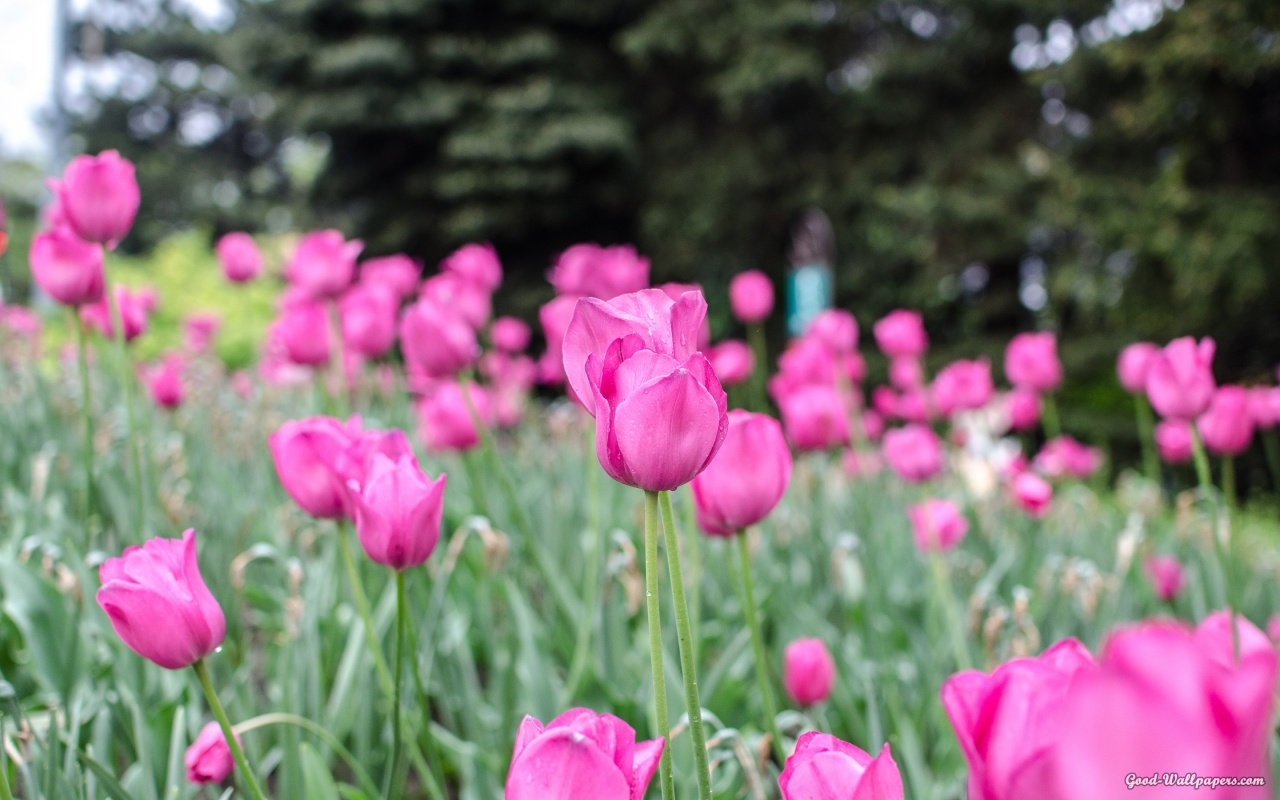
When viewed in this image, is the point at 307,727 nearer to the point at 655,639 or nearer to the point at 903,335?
the point at 655,639

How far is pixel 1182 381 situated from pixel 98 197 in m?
1.46

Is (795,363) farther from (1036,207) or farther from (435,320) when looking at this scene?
(1036,207)

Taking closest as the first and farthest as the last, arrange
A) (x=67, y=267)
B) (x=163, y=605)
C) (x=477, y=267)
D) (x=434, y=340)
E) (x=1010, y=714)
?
(x=1010, y=714) < (x=163, y=605) < (x=67, y=267) < (x=434, y=340) < (x=477, y=267)

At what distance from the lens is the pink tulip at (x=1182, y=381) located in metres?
1.16

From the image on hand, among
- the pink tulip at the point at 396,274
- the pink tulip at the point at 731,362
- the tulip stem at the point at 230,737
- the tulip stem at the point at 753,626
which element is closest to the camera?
the tulip stem at the point at 230,737

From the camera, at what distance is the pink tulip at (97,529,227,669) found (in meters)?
0.64

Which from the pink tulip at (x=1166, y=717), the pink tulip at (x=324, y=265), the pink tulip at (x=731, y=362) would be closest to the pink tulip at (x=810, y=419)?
the pink tulip at (x=731, y=362)

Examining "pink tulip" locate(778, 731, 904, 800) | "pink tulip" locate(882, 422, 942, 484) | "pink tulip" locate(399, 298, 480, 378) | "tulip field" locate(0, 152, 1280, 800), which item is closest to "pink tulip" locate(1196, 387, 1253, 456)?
"tulip field" locate(0, 152, 1280, 800)

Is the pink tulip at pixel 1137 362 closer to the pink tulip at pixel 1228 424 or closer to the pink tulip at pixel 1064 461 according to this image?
the pink tulip at pixel 1228 424

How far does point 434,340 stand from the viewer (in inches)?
56.6

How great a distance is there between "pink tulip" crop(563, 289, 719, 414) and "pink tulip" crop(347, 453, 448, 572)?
8.2 inches

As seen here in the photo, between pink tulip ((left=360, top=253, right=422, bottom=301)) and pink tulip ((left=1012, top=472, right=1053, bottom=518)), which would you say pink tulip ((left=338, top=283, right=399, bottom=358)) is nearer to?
pink tulip ((left=360, top=253, right=422, bottom=301))

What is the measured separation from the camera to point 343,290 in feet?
5.98

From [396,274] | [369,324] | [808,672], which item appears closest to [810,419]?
[808,672]
